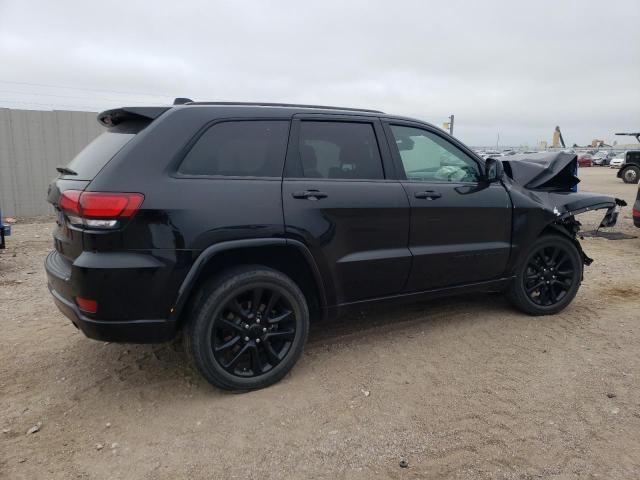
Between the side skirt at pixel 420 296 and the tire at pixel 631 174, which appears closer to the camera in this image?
the side skirt at pixel 420 296

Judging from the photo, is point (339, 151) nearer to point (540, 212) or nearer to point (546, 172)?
point (540, 212)

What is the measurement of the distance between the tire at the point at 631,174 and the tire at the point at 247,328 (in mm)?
23025

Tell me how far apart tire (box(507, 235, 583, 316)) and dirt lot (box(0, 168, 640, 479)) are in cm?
15

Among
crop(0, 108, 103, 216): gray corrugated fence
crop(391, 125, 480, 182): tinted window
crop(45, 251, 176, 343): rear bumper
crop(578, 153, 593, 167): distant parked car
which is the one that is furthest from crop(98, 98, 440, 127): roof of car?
crop(578, 153, 593, 167): distant parked car

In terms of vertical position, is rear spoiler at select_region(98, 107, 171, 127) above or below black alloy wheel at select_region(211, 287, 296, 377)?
above

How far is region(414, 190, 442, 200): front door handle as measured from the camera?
3678 millimetres

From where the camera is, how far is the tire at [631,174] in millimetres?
21234

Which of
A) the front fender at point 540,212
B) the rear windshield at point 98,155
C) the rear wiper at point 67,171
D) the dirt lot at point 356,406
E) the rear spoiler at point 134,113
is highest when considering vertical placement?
the rear spoiler at point 134,113

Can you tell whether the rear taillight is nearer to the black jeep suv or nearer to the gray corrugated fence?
the black jeep suv

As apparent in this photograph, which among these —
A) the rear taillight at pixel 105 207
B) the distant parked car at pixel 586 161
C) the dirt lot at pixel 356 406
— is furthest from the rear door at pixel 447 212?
the distant parked car at pixel 586 161

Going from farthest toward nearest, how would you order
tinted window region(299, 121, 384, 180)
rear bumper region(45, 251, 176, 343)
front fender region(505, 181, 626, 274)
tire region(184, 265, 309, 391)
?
1. front fender region(505, 181, 626, 274)
2. tinted window region(299, 121, 384, 180)
3. tire region(184, 265, 309, 391)
4. rear bumper region(45, 251, 176, 343)

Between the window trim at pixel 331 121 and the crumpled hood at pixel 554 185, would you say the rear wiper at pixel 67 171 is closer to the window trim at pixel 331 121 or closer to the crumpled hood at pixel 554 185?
the window trim at pixel 331 121

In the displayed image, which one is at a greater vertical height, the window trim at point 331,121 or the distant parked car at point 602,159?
the distant parked car at point 602,159

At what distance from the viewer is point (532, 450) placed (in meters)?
2.58
